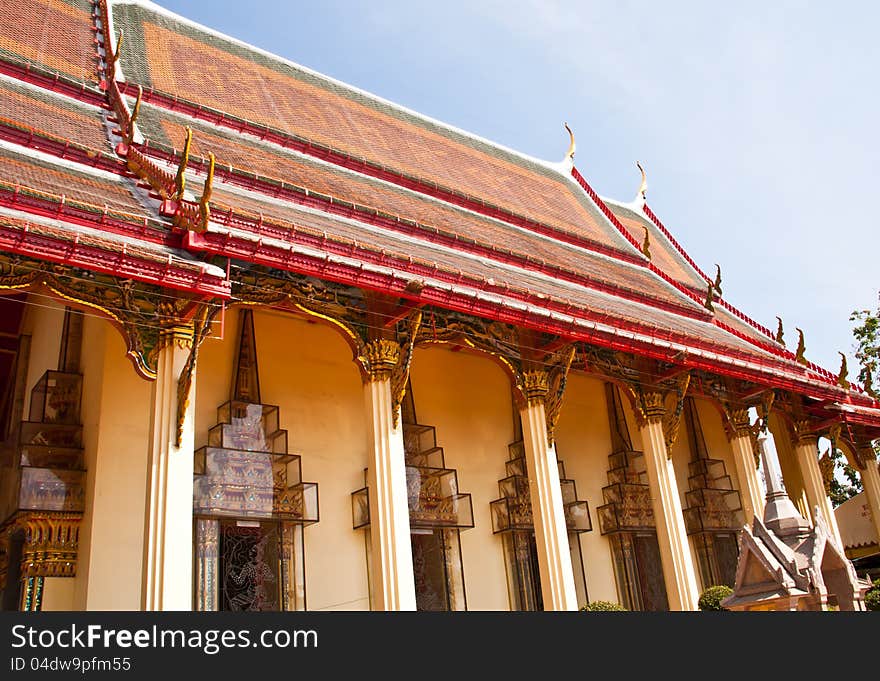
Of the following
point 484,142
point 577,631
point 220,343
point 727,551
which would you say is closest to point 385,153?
point 484,142

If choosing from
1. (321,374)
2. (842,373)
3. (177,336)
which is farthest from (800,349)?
(177,336)

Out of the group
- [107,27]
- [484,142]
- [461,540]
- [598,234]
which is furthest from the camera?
[484,142]

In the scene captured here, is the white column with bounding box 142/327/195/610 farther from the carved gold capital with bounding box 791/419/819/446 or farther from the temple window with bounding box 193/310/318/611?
the carved gold capital with bounding box 791/419/819/446

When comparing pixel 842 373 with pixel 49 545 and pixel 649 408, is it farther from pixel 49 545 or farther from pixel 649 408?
pixel 49 545

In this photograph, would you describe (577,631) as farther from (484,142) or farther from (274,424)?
(484,142)

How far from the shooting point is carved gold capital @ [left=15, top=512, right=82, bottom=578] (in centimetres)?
731

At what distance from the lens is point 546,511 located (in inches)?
344

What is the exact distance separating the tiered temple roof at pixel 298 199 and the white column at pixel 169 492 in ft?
Result: 2.15

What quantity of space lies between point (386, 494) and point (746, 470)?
6.24 meters

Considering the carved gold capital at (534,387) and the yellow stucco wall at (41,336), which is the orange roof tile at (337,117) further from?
the carved gold capital at (534,387)

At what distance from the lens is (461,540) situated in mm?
10359

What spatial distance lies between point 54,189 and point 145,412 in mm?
2499

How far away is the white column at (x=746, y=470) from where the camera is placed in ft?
36.8

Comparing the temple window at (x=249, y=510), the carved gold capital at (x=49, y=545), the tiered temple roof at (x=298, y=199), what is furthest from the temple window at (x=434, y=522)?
the carved gold capital at (x=49, y=545)
